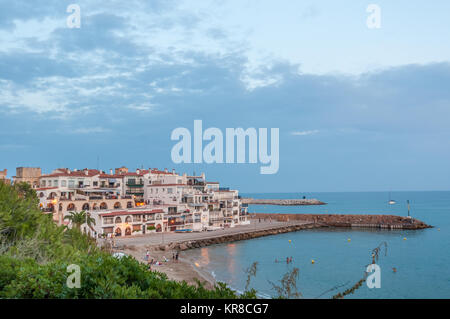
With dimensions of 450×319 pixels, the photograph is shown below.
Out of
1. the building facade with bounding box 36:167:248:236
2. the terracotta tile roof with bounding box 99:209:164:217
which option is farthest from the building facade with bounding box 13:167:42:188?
the terracotta tile roof with bounding box 99:209:164:217

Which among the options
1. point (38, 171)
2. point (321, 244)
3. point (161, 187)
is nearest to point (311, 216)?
point (321, 244)

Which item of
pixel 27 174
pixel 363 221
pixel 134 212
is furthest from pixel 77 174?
pixel 363 221

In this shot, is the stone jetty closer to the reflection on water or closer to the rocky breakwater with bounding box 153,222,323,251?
the rocky breakwater with bounding box 153,222,323,251

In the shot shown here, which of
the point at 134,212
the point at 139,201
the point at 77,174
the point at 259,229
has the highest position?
the point at 77,174

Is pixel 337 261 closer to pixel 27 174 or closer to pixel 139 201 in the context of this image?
pixel 139 201

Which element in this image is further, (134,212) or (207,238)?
(134,212)

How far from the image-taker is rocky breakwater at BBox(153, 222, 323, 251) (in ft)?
188

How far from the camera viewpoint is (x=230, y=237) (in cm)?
6900

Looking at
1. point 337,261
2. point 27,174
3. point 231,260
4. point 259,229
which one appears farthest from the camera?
point 27,174

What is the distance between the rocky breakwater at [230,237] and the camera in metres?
57.2

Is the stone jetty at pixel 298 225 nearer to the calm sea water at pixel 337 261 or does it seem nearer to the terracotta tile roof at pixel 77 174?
the calm sea water at pixel 337 261
